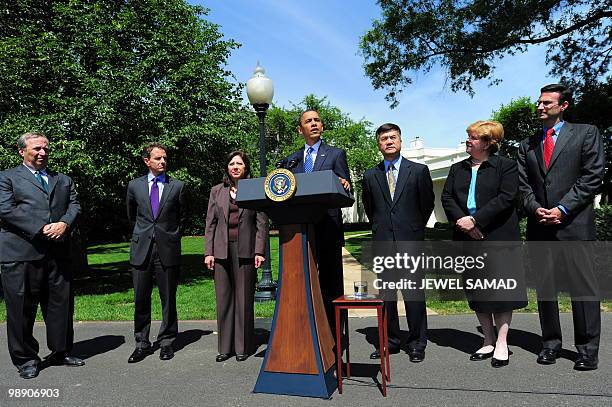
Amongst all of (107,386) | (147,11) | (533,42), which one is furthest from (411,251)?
(533,42)

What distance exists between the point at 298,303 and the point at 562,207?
8.25ft

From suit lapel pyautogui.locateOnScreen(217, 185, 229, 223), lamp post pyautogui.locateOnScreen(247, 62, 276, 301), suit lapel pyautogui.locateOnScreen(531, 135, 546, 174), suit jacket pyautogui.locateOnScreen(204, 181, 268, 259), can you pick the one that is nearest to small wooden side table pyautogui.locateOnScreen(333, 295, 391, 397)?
suit jacket pyautogui.locateOnScreen(204, 181, 268, 259)

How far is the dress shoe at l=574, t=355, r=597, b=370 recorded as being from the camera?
4.40m

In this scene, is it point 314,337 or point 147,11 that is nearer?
point 314,337

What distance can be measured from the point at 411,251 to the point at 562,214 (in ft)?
4.55

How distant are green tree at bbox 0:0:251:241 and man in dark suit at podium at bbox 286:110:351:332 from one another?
6837mm

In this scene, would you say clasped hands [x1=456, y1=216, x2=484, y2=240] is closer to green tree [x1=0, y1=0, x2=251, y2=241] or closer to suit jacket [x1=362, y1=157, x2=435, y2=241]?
suit jacket [x1=362, y1=157, x2=435, y2=241]

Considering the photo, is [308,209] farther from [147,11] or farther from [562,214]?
[147,11]

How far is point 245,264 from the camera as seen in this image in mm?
5348

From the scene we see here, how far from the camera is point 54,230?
16.0 ft

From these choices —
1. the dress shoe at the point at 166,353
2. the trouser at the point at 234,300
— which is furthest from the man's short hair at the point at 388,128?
the dress shoe at the point at 166,353

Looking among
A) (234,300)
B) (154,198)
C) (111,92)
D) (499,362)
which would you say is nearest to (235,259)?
(234,300)

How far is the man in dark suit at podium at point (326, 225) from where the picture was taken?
189 inches

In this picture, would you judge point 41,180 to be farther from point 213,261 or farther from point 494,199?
point 494,199
